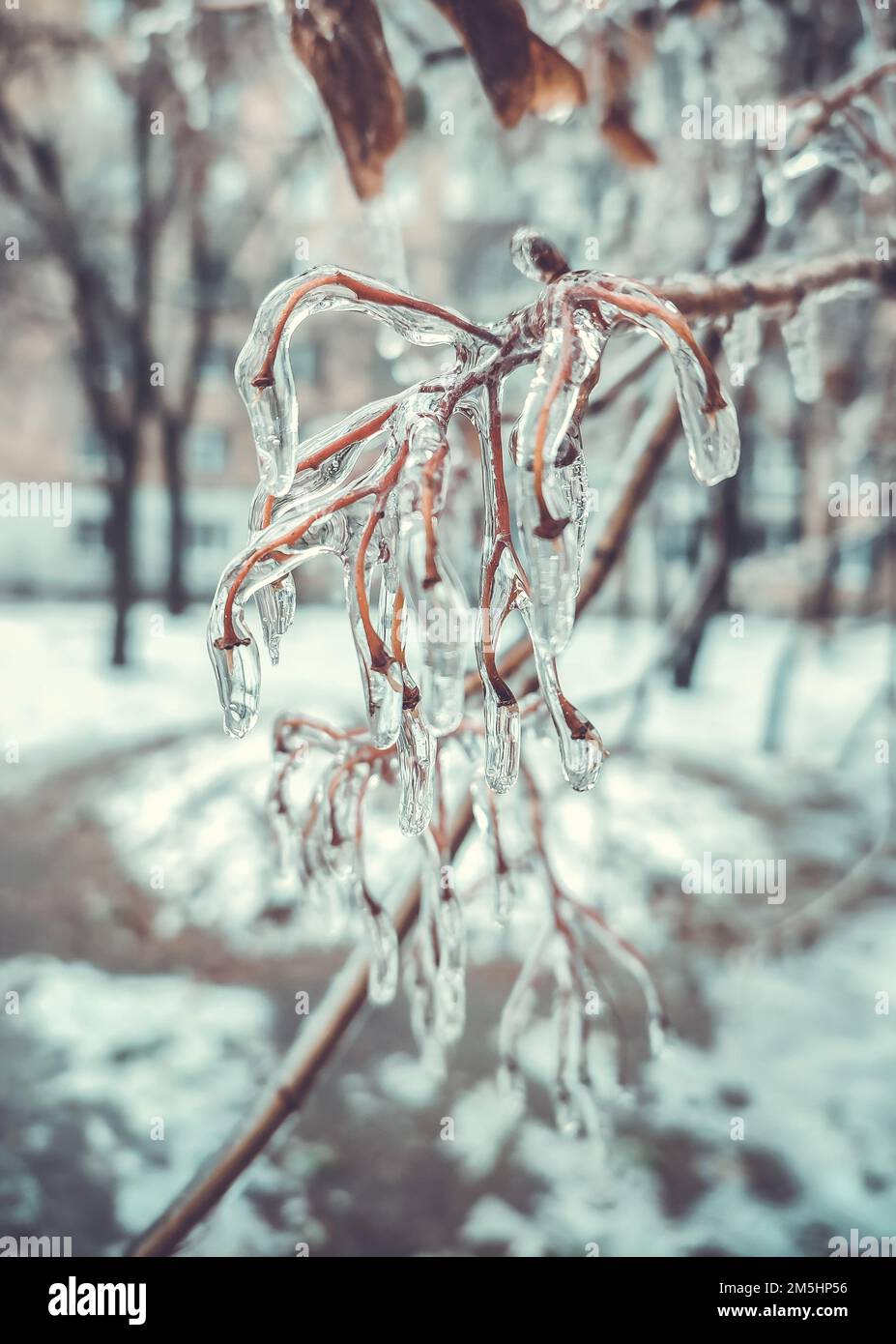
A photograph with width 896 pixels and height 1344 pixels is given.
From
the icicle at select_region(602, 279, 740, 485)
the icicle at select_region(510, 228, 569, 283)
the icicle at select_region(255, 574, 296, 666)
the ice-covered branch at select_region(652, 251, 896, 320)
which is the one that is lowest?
the icicle at select_region(255, 574, 296, 666)

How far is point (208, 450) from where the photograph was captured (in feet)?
5.04

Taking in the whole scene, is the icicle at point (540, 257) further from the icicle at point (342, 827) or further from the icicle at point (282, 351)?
the icicle at point (342, 827)

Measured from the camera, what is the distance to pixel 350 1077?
1.24 meters

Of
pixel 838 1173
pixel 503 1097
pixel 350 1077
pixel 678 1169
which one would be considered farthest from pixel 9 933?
pixel 838 1173

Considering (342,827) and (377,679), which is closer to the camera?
(377,679)

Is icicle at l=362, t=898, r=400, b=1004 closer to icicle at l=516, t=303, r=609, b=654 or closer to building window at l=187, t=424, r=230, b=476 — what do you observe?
icicle at l=516, t=303, r=609, b=654

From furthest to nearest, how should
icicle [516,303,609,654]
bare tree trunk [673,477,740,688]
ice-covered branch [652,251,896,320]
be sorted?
bare tree trunk [673,477,740,688]
ice-covered branch [652,251,896,320]
icicle [516,303,609,654]

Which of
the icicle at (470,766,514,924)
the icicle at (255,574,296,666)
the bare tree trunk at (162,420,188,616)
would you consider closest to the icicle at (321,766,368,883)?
the icicle at (470,766,514,924)

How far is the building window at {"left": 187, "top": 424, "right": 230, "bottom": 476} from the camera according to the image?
1506 millimetres

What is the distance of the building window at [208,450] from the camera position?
1.51 m

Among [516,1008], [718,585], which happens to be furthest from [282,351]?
[718,585]

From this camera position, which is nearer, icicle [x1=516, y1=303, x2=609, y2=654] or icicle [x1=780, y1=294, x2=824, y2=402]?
icicle [x1=516, y1=303, x2=609, y2=654]

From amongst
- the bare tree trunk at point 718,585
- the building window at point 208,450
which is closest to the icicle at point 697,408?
the bare tree trunk at point 718,585

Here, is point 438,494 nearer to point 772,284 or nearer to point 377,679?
point 377,679
